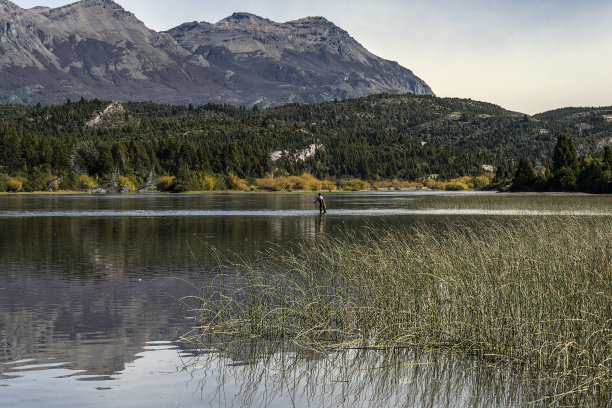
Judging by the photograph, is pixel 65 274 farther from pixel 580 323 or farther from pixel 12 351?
pixel 580 323

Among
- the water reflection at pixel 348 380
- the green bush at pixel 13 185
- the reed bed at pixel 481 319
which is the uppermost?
the green bush at pixel 13 185

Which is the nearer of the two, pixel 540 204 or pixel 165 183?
pixel 540 204

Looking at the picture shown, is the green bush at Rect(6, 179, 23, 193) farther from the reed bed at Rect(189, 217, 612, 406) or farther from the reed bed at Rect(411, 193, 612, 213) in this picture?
the reed bed at Rect(189, 217, 612, 406)


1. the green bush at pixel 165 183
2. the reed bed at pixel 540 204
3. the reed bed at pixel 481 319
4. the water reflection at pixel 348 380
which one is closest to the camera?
the water reflection at pixel 348 380

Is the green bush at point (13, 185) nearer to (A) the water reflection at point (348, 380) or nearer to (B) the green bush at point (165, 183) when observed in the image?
(B) the green bush at point (165, 183)

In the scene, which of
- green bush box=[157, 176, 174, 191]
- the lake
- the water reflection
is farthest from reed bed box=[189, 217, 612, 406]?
green bush box=[157, 176, 174, 191]

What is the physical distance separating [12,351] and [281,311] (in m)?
5.94

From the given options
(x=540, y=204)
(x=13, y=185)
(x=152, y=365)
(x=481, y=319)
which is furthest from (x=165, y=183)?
(x=481, y=319)

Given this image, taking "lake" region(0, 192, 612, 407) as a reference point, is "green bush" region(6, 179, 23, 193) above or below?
above

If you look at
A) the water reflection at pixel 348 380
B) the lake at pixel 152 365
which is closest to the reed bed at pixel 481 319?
the water reflection at pixel 348 380

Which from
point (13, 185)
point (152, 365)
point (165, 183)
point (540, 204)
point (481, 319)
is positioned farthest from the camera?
point (165, 183)

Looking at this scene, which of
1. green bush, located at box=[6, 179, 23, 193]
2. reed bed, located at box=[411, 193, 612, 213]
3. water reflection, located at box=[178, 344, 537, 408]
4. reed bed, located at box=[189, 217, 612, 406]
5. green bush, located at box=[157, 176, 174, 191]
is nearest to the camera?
water reflection, located at box=[178, 344, 537, 408]

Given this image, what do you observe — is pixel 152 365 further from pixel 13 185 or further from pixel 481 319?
pixel 13 185

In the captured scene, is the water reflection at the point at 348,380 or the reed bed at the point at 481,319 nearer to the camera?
the water reflection at the point at 348,380
